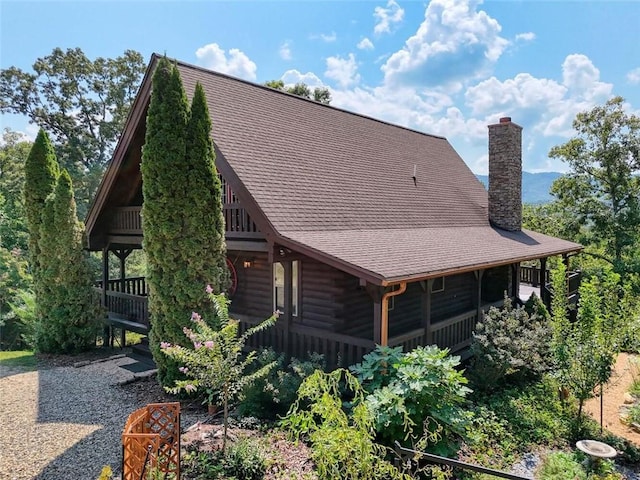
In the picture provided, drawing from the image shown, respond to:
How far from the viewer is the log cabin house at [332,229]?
8.45 m

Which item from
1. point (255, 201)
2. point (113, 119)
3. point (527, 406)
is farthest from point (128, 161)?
point (113, 119)

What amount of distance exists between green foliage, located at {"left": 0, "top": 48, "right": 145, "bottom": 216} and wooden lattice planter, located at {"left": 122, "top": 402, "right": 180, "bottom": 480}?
2786 cm

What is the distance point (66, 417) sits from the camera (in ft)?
23.7

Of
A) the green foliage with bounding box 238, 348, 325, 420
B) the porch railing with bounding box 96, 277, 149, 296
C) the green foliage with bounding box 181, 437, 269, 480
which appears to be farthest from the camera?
the porch railing with bounding box 96, 277, 149, 296

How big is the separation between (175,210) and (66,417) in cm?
391

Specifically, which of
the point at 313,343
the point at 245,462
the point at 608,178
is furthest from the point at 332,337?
the point at 608,178

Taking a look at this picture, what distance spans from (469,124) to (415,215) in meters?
10.7

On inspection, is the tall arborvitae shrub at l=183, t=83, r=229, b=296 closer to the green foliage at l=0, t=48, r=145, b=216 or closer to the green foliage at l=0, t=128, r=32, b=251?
the green foliage at l=0, t=128, r=32, b=251

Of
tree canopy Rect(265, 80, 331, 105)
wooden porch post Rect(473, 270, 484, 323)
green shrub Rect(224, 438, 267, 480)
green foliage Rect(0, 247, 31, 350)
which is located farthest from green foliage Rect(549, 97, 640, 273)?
green foliage Rect(0, 247, 31, 350)

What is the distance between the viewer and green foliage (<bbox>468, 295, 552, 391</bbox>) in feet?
28.1

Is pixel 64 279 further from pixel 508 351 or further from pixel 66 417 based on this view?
pixel 508 351

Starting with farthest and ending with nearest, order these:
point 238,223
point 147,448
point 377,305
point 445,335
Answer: point 445,335, point 238,223, point 377,305, point 147,448

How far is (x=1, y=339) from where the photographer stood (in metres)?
18.7

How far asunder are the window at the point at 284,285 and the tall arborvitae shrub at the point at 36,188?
681 centimetres
